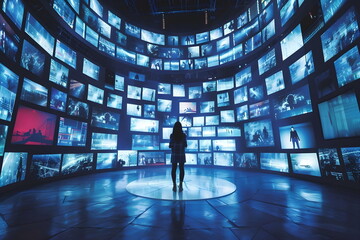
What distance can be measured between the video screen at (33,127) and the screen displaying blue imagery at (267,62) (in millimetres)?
8347

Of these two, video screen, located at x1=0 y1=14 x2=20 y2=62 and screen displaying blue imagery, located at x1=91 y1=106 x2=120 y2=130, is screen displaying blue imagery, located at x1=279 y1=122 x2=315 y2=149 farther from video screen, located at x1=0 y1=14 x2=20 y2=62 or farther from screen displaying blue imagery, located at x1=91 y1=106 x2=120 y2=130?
video screen, located at x1=0 y1=14 x2=20 y2=62

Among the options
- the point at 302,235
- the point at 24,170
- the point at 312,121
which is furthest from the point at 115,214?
the point at 312,121

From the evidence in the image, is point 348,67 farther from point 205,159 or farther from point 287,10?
point 205,159

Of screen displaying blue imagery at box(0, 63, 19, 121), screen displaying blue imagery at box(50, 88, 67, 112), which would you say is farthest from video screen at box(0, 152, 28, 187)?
screen displaying blue imagery at box(50, 88, 67, 112)

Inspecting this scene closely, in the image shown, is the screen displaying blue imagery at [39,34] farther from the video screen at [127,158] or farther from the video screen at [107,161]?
the video screen at [127,158]

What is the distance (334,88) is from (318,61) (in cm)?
102

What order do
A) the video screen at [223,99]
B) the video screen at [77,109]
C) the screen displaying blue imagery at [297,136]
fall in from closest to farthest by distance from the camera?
the screen displaying blue imagery at [297,136], the video screen at [77,109], the video screen at [223,99]

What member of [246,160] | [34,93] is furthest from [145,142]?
[246,160]

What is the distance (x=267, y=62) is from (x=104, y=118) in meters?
7.85

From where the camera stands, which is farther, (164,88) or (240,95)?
(164,88)

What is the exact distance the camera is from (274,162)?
19.0ft

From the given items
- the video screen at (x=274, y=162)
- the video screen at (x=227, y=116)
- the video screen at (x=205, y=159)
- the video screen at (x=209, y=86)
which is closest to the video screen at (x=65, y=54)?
the video screen at (x=209, y=86)

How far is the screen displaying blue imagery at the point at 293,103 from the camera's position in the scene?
15.1ft

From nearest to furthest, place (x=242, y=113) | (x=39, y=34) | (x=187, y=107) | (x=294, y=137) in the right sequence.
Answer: (x=39, y=34) < (x=294, y=137) < (x=242, y=113) < (x=187, y=107)
